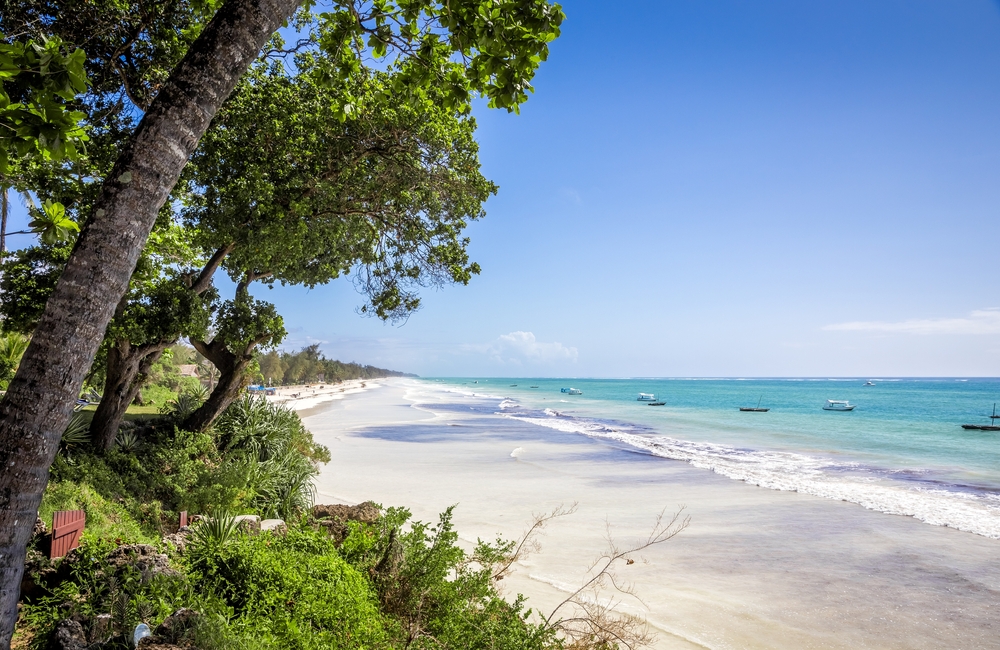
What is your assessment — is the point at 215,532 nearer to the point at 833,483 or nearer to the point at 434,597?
the point at 434,597

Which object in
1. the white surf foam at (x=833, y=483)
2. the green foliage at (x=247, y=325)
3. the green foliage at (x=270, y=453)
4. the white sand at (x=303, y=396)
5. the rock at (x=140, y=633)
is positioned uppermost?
the green foliage at (x=247, y=325)

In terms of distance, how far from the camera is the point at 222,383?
36.5 ft

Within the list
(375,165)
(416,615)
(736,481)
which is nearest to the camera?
(416,615)

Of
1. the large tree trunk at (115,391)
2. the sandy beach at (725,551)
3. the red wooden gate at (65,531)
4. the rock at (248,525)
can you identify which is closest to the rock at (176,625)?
the red wooden gate at (65,531)

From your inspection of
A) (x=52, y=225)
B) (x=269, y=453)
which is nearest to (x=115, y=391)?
(x=269, y=453)

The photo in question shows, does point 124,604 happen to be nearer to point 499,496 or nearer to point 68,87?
point 68,87

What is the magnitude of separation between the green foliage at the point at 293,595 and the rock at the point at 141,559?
225mm

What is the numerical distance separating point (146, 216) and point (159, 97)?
22.3 inches

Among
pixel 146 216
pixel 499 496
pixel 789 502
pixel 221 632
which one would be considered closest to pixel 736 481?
pixel 789 502

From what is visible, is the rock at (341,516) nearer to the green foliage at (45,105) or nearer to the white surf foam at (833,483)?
the green foliage at (45,105)

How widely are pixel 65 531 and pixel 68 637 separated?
62.9 inches

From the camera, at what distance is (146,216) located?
2486mm

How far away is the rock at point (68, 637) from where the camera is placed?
292 cm

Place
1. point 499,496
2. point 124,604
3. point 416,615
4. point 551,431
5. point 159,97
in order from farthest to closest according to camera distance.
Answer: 1. point 551,431
2. point 499,496
3. point 416,615
4. point 124,604
5. point 159,97
